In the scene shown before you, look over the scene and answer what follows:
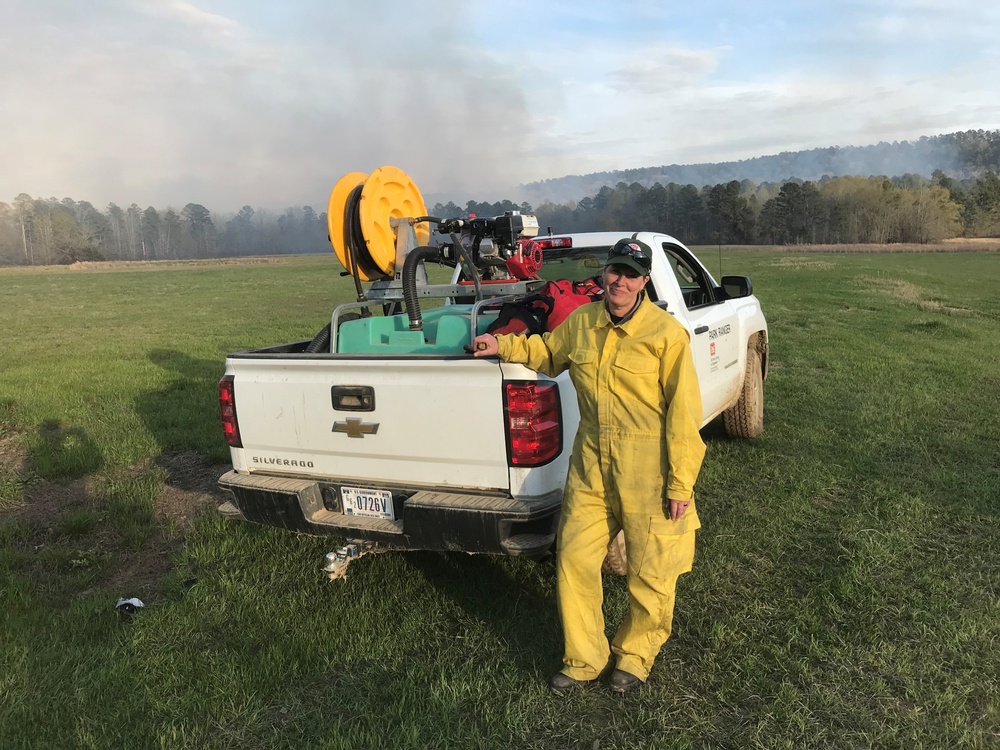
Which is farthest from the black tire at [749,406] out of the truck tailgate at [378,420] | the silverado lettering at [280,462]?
the silverado lettering at [280,462]

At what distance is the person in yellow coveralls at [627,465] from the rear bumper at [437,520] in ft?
0.48

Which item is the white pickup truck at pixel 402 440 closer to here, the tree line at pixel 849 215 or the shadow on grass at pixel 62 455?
the shadow on grass at pixel 62 455

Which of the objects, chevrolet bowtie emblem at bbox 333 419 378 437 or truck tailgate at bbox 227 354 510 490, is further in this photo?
chevrolet bowtie emblem at bbox 333 419 378 437

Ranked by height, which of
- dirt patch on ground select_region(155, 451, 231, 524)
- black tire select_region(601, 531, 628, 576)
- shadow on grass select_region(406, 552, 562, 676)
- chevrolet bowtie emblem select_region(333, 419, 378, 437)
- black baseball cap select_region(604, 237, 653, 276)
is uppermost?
black baseball cap select_region(604, 237, 653, 276)

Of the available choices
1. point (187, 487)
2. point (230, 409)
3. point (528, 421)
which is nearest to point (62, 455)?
point (187, 487)

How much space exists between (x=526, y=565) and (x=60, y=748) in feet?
7.53

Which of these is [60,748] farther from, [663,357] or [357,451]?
[663,357]

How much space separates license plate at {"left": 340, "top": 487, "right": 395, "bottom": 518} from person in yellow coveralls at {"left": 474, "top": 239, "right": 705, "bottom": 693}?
87 cm

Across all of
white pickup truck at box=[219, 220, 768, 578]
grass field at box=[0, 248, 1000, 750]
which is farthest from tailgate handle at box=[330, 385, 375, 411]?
grass field at box=[0, 248, 1000, 750]

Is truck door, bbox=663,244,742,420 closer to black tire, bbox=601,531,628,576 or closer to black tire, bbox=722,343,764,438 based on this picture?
black tire, bbox=722,343,764,438

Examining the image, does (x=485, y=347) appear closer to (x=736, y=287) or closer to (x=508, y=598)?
(x=508, y=598)

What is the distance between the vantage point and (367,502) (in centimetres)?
341

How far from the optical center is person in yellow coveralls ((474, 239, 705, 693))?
2.74m

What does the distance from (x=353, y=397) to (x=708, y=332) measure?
2567 millimetres
